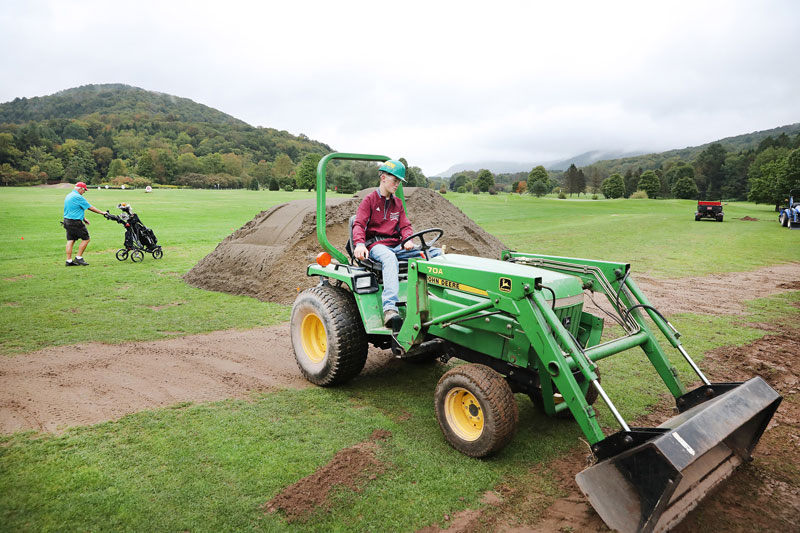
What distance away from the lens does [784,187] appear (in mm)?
41438

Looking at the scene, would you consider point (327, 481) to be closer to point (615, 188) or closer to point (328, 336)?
point (328, 336)

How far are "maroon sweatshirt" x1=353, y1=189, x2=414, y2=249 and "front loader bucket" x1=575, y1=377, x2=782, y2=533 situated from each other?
2907 mm

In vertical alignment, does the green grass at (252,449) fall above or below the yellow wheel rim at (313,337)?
below

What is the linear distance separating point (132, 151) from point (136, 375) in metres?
105

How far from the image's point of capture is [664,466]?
256 cm

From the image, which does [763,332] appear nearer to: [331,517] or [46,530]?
[331,517]

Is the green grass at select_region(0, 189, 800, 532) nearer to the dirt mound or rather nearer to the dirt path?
the dirt mound

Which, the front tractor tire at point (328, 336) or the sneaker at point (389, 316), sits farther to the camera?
the front tractor tire at point (328, 336)

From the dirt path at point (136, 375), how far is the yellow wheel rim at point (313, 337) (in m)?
0.32

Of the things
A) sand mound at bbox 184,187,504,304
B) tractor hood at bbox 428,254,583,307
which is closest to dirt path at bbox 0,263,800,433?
tractor hood at bbox 428,254,583,307

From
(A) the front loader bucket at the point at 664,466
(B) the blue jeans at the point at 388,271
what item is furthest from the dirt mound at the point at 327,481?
(A) the front loader bucket at the point at 664,466

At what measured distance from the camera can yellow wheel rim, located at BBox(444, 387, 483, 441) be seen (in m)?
3.67

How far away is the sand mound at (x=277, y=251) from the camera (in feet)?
31.2

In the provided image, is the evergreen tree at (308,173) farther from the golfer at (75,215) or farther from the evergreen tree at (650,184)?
the evergreen tree at (650,184)
